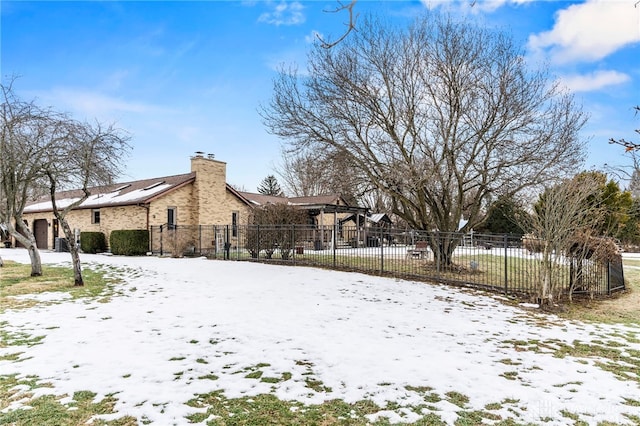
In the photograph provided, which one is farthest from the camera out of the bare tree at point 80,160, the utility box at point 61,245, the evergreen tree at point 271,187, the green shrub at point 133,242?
the evergreen tree at point 271,187

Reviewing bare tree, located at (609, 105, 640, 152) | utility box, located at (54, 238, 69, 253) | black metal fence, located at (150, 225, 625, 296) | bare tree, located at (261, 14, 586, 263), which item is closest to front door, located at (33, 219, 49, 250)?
utility box, located at (54, 238, 69, 253)

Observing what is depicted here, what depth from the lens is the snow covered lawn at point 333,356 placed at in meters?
3.74

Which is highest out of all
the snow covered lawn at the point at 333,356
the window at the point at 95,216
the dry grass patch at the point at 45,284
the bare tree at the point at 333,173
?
the bare tree at the point at 333,173

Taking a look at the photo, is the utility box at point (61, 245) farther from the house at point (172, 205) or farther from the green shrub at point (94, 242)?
the green shrub at point (94, 242)

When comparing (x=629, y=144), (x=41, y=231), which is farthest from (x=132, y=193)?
(x=629, y=144)

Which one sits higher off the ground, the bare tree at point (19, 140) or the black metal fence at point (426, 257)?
the bare tree at point (19, 140)

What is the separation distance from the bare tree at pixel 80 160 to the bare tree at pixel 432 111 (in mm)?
5552

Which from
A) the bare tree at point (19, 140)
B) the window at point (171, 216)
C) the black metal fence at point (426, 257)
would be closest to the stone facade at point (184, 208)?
the window at point (171, 216)

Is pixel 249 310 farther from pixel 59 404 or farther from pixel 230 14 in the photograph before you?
pixel 230 14

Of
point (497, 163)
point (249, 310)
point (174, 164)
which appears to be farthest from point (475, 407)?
point (174, 164)

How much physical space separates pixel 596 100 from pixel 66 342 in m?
16.4

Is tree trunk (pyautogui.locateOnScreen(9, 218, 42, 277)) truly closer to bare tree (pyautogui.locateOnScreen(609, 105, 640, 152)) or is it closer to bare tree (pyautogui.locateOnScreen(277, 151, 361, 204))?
bare tree (pyautogui.locateOnScreen(277, 151, 361, 204))

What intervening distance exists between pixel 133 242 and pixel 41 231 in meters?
13.0

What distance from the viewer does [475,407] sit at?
3.65 m
